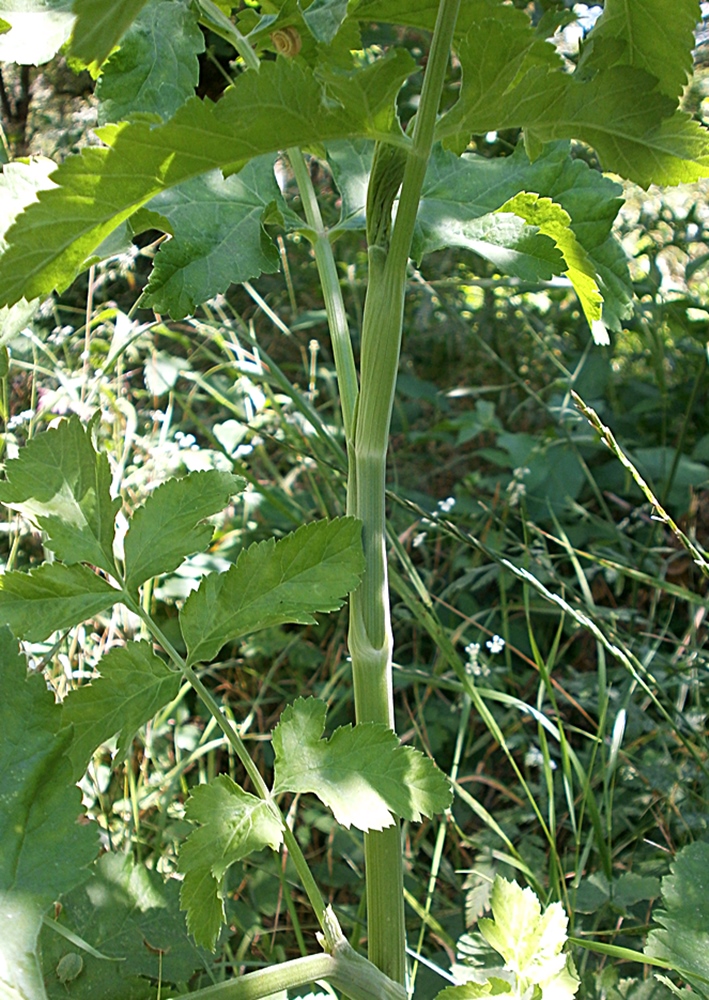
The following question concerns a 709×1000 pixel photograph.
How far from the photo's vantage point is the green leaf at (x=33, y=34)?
76cm

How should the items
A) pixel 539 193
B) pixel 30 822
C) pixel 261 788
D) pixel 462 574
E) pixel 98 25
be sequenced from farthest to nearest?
pixel 462 574 → pixel 539 193 → pixel 261 788 → pixel 30 822 → pixel 98 25

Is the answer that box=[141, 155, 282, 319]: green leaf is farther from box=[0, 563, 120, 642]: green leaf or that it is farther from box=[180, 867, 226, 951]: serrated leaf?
box=[180, 867, 226, 951]: serrated leaf

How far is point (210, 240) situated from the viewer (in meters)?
0.83

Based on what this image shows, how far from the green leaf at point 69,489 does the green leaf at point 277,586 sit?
0.12 metres

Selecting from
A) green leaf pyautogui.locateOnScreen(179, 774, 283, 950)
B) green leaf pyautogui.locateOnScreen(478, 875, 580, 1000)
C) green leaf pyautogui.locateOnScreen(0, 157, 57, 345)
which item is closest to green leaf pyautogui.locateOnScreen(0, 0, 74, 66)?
green leaf pyautogui.locateOnScreen(0, 157, 57, 345)

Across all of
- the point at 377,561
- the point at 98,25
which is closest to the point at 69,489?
the point at 377,561

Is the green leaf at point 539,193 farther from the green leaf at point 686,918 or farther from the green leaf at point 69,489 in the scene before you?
the green leaf at point 686,918

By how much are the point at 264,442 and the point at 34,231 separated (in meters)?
1.53

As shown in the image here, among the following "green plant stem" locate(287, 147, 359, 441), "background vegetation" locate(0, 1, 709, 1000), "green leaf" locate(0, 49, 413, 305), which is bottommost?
"background vegetation" locate(0, 1, 709, 1000)

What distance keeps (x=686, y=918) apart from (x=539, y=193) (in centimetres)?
79

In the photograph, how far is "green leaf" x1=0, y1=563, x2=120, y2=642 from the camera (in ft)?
2.73

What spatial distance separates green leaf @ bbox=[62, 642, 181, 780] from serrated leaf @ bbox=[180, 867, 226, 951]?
0.13m

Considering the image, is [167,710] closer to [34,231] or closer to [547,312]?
[34,231]

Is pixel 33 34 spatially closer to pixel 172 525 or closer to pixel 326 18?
pixel 326 18
